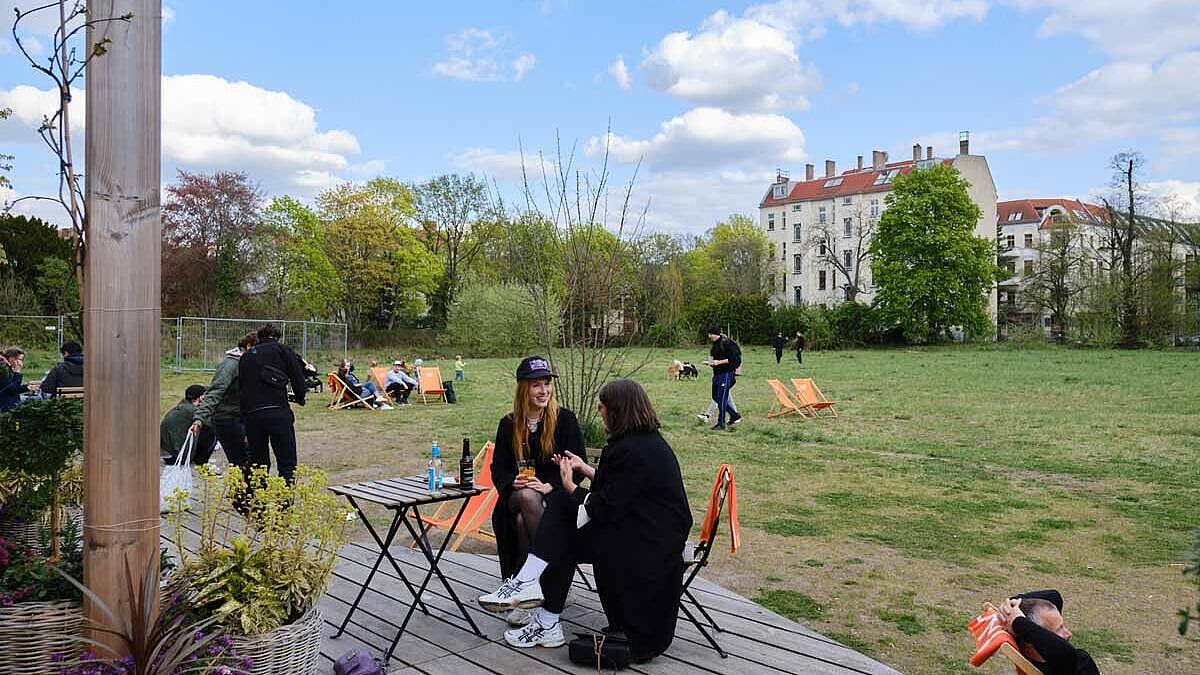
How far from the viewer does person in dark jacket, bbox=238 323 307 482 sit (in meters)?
7.13

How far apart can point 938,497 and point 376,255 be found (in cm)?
3919

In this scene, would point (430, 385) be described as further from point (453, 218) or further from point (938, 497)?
point (453, 218)

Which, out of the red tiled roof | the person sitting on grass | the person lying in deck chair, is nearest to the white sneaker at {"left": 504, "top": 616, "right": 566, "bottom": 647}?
the person lying in deck chair

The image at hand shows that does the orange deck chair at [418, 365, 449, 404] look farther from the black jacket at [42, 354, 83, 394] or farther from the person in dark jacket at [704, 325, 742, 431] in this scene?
the black jacket at [42, 354, 83, 394]

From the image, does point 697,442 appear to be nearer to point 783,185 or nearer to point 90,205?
point 90,205

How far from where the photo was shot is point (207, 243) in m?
38.1

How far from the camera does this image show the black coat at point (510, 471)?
15.4 ft

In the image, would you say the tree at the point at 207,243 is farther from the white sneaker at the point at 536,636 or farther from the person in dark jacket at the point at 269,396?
the white sneaker at the point at 536,636

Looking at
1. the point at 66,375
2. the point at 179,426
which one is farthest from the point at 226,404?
the point at 66,375

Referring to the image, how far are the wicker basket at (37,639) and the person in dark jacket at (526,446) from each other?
2224 millimetres

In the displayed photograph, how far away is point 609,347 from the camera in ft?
35.2

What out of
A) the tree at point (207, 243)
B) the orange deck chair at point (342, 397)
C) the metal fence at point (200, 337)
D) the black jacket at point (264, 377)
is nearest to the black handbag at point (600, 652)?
the black jacket at point (264, 377)

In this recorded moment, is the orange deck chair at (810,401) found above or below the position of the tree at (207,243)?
below

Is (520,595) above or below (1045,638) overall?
below
